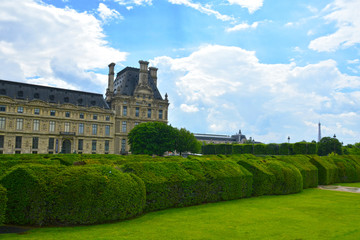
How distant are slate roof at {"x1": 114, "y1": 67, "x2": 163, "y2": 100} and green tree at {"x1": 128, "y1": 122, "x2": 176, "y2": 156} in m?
19.4

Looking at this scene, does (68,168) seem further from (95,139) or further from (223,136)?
(223,136)

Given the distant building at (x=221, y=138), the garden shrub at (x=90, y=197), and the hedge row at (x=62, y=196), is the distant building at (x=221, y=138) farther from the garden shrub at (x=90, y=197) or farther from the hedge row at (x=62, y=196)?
the hedge row at (x=62, y=196)

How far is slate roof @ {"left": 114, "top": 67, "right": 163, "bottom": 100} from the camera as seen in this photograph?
3334 inches

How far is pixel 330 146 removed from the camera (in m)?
64.6

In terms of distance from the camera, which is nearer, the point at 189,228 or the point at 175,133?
the point at 189,228

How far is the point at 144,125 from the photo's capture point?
6875 cm

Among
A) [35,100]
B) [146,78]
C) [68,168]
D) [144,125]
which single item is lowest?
[68,168]

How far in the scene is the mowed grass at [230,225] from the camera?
8672 mm

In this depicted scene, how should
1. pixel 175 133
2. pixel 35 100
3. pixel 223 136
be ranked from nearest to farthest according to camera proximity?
pixel 35 100, pixel 175 133, pixel 223 136

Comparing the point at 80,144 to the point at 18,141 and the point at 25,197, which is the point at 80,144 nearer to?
the point at 18,141

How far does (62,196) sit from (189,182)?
20.4 feet

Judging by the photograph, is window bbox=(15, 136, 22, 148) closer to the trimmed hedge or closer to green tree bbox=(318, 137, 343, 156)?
the trimmed hedge

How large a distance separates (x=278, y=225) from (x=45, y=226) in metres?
8.02

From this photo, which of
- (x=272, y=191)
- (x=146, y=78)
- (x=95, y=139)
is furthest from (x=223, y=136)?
(x=272, y=191)
